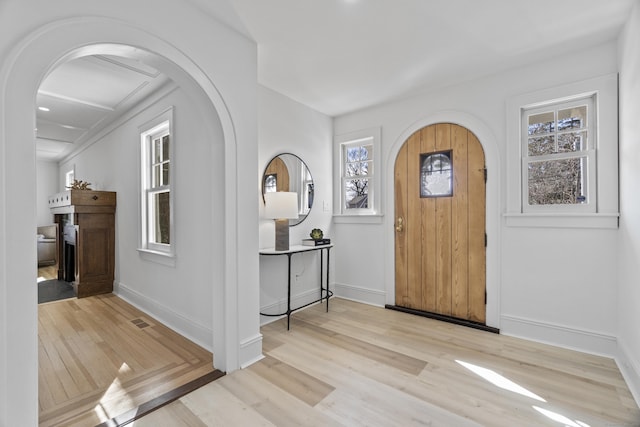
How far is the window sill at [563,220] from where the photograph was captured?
234 cm

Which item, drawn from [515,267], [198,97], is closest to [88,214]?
[198,97]

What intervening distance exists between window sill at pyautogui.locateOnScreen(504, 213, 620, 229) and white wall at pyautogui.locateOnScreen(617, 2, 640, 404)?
0.35ft

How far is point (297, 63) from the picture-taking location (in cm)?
267

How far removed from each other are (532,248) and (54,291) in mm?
5996

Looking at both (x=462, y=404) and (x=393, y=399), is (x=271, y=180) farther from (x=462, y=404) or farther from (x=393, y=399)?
(x=462, y=404)

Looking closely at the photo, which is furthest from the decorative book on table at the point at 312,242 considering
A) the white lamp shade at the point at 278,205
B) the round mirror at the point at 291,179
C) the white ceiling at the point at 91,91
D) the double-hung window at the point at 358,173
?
the white ceiling at the point at 91,91

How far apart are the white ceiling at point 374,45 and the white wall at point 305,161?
0.73ft

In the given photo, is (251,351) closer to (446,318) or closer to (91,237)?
(446,318)

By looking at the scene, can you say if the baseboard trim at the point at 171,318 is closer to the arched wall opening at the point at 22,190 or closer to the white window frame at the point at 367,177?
the arched wall opening at the point at 22,190

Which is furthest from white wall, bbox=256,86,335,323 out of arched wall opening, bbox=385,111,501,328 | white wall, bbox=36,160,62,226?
white wall, bbox=36,160,62,226

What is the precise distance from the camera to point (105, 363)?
2.29 meters

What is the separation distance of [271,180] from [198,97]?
1.24 meters

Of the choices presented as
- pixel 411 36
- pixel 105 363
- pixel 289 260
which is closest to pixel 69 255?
pixel 105 363

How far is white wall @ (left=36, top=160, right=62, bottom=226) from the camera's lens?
721cm
